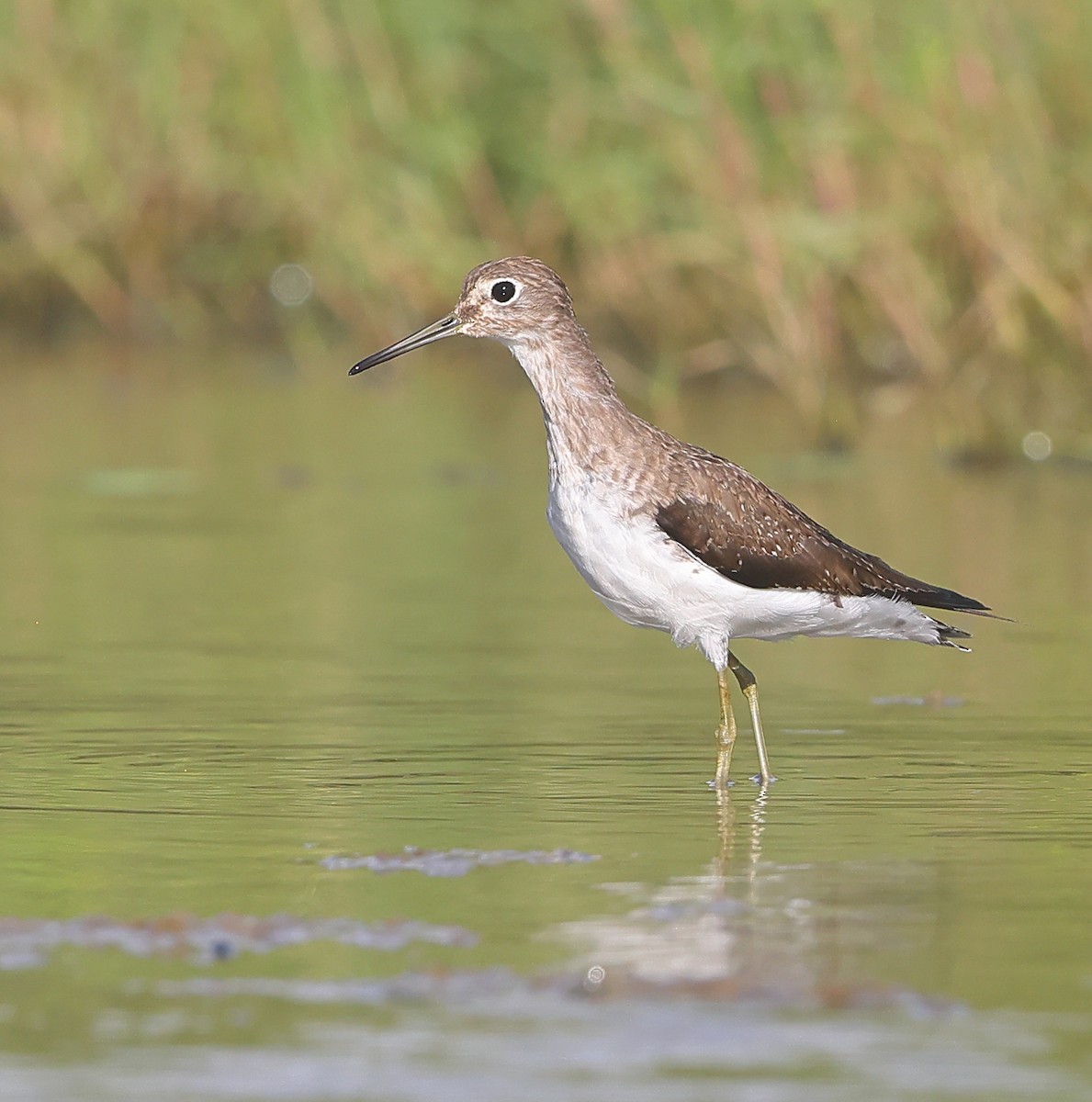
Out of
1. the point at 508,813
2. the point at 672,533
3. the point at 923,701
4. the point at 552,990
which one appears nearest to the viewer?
the point at 552,990

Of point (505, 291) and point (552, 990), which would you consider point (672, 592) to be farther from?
point (552, 990)

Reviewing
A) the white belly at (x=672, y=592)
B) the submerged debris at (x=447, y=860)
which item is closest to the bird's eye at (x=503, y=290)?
the white belly at (x=672, y=592)

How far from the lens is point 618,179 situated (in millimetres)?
14438

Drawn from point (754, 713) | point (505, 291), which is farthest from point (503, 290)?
point (754, 713)

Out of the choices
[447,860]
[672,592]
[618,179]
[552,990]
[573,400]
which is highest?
[618,179]

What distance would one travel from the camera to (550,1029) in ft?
13.3

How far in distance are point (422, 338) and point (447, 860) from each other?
7.68 feet

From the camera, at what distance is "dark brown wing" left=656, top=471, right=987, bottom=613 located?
6566 mm

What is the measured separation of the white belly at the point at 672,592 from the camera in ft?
21.1

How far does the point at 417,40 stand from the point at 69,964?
12.7m

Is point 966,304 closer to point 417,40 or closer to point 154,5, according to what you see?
point 417,40

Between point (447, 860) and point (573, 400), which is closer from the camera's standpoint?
point (447, 860)

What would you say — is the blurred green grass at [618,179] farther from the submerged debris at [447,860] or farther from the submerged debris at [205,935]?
the submerged debris at [205,935]

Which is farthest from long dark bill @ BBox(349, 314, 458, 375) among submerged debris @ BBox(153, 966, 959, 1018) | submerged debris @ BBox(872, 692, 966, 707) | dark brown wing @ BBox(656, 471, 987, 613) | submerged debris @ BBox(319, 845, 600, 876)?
submerged debris @ BBox(153, 966, 959, 1018)
